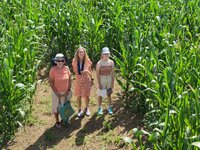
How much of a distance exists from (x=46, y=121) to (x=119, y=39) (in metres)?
3.11

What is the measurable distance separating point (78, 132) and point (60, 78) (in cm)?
94

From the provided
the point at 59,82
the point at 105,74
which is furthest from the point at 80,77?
the point at 59,82

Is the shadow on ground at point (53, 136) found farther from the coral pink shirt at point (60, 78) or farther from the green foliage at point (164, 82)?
the green foliage at point (164, 82)

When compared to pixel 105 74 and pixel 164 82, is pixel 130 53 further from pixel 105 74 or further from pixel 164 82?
pixel 164 82

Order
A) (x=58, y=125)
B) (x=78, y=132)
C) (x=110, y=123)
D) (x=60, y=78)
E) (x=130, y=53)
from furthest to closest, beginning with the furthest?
(x=130, y=53) < (x=110, y=123) < (x=58, y=125) < (x=78, y=132) < (x=60, y=78)

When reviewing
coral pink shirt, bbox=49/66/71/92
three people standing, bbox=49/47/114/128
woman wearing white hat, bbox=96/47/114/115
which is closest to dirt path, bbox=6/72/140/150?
three people standing, bbox=49/47/114/128

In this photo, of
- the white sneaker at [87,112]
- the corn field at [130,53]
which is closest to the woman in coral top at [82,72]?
the white sneaker at [87,112]

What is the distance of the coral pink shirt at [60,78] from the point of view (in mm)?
6340

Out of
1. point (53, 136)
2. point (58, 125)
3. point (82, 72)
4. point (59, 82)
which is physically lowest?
point (53, 136)

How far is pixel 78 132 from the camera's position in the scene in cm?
653

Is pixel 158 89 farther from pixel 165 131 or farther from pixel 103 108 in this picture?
pixel 103 108

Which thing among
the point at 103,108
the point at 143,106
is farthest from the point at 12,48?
the point at 143,106

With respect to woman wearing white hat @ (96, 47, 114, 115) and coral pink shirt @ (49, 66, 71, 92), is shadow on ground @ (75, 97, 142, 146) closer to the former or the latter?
woman wearing white hat @ (96, 47, 114, 115)

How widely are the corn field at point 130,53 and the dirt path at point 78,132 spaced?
7.7 inches
